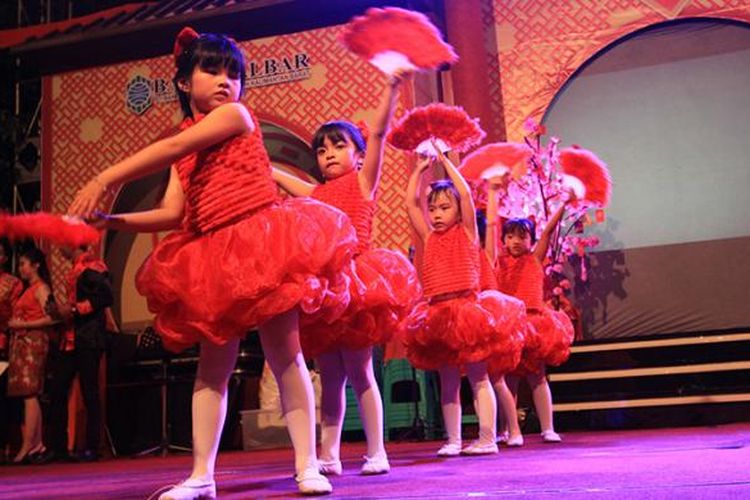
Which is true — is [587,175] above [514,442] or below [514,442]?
above

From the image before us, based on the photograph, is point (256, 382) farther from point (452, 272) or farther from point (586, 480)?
point (586, 480)

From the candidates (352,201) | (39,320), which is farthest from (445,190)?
(39,320)

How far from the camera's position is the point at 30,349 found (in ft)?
21.6

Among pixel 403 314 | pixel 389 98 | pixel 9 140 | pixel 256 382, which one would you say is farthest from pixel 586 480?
pixel 9 140

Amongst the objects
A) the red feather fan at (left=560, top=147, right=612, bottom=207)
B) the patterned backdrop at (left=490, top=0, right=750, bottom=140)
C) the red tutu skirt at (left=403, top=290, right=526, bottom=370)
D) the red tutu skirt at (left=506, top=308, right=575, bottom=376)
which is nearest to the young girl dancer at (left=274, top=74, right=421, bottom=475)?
the red tutu skirt at (left=403, top=290, right=526, bottom=370)

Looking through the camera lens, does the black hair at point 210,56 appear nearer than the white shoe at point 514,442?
Yes

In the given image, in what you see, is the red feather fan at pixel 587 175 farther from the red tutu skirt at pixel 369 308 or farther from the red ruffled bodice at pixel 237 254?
the red ruffled bodice at pixel 237 254

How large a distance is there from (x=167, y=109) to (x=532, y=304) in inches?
189

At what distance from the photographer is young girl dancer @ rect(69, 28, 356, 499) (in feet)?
7.19

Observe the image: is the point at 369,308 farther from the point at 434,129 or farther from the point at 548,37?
the point at 548,37

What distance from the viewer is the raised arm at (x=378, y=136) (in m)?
2.73

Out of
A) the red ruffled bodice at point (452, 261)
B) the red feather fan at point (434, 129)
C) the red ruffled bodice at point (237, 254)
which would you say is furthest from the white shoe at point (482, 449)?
the red ruffled bodice at point (237, 254)

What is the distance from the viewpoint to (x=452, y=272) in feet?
13.6

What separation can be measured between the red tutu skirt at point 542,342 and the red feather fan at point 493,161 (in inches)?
35.2
